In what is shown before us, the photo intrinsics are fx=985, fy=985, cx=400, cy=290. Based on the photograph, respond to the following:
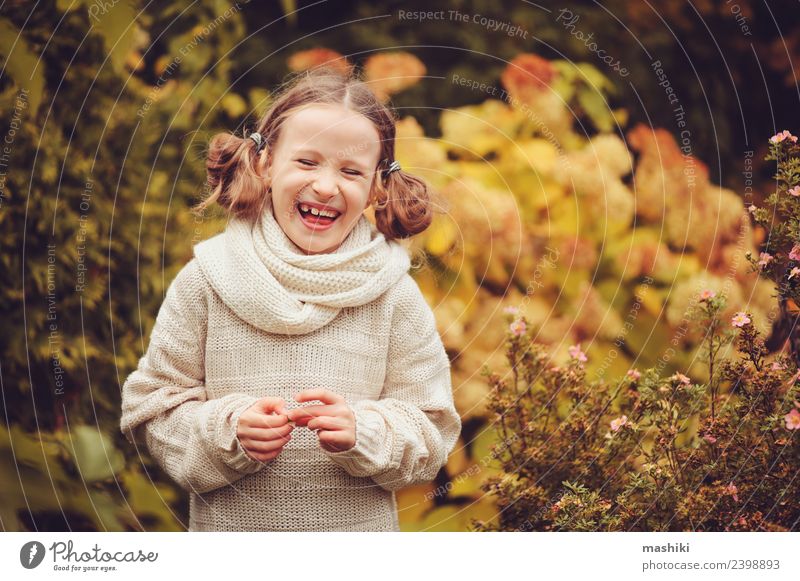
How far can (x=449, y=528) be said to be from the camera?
6.00ft

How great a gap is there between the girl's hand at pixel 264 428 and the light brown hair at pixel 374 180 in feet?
0.96

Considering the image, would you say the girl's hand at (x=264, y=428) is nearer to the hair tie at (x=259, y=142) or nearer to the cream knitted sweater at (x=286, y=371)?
the cream knitted sweater at (x=286, y=371)

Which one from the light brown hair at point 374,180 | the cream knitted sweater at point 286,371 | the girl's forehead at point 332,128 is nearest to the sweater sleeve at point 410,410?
the cream knitted sweater at point 286,371

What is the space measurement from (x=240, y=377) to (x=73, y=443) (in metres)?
0.48

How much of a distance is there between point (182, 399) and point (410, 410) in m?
0.33

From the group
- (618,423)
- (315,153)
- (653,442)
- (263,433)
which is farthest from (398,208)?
(653,442)

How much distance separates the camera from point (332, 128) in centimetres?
142

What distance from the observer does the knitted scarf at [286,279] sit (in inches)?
54.4

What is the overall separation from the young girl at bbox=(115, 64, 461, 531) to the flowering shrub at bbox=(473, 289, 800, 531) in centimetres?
31

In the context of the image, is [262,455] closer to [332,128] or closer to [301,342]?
[301,342]

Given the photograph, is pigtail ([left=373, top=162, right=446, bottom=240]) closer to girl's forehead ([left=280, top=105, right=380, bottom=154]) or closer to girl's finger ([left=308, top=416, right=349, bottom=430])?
girl's forehead ([left=280, top=105, right=380, bottom=154])
